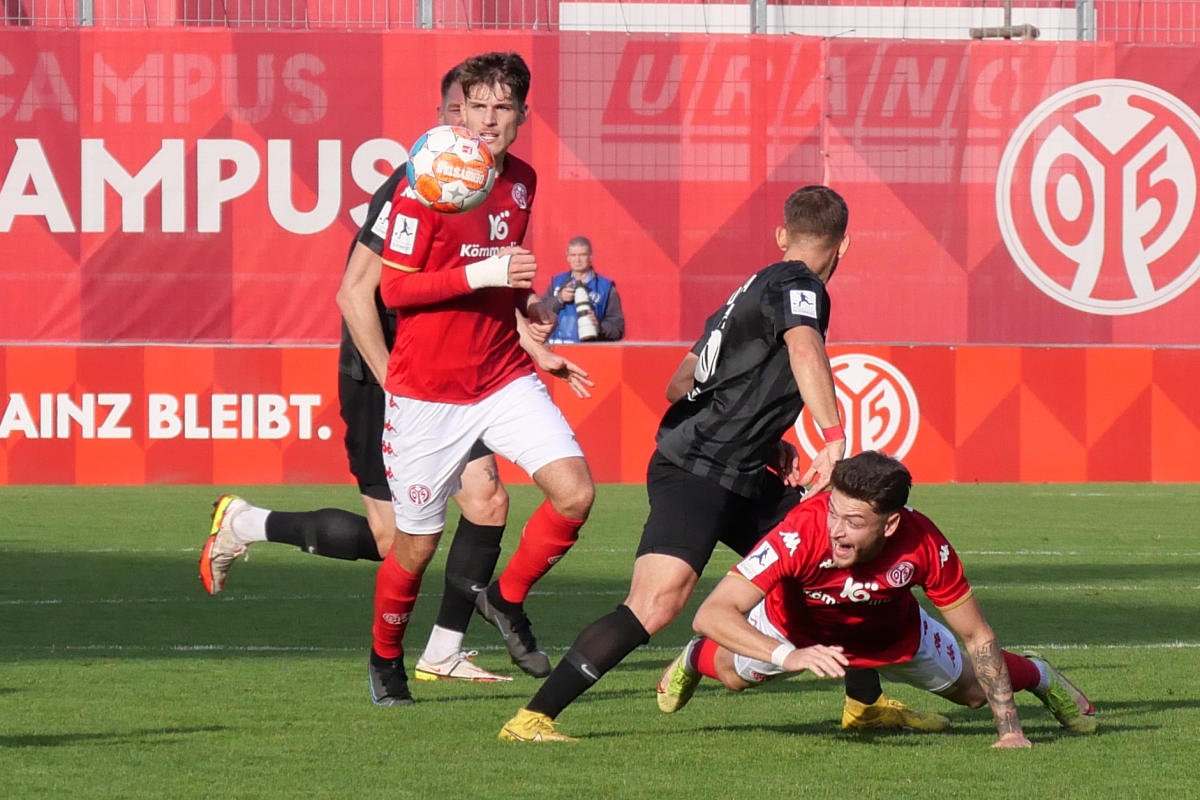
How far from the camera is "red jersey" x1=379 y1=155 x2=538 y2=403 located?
679 centimetres

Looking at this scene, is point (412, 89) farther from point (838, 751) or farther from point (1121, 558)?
point (838, 751)

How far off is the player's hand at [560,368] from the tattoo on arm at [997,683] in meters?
1.61

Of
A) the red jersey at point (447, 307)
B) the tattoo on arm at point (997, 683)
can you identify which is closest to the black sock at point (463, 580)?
the red jersey at point (447, 307)

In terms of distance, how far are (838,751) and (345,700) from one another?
6.06ft

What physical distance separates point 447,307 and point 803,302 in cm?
126

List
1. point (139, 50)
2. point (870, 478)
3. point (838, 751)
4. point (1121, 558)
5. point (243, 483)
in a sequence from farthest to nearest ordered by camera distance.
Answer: point (139, 50)
point (243, 483)
point (1121, 558)
point (838, 751)
point (870, 478)

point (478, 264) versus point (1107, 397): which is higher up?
point (478, 264)

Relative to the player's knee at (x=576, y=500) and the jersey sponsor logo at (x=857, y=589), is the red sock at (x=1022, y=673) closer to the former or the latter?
the jersey sponsor logo at (x=857, y=589)

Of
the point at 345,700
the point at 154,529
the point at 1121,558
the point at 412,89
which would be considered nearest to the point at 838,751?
the point at 345,700

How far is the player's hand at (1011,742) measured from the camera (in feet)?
19.9

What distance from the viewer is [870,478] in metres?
5.68

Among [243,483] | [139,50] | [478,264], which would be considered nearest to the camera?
[478,264]

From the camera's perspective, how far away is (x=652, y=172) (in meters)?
19.9

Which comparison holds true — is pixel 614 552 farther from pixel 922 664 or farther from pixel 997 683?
pixel 997 683
